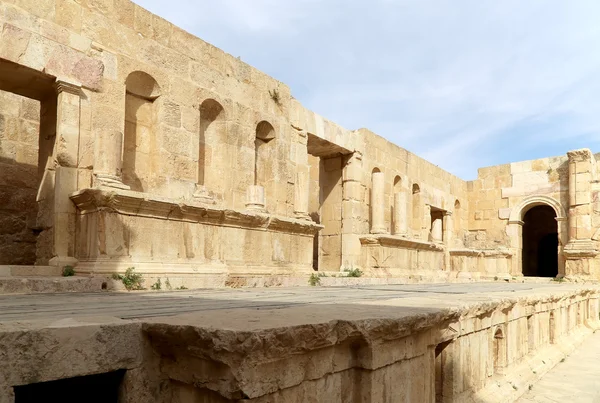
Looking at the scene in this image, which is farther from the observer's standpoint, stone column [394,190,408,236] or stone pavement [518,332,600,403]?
stone column [394,190,408,236]

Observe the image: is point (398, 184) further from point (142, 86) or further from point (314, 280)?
point (142, 86)

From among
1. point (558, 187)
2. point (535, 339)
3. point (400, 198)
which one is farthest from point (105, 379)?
point (558, 187)

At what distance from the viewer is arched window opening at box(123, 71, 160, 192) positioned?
7.70m

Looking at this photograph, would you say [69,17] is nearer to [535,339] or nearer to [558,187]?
[535,339]

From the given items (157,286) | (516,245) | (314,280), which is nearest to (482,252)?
(516,245)

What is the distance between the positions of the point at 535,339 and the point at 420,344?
15.3 feet

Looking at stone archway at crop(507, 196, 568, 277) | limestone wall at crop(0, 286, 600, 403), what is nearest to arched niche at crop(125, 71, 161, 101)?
limestone wall at crop(0, 286, 600, 403)

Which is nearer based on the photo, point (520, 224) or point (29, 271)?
point (29, 271)

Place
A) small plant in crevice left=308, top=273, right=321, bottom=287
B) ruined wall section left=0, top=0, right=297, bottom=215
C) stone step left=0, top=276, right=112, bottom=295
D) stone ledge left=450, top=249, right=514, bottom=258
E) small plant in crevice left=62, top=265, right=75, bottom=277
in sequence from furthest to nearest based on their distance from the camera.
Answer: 1. stone ledge left=450, top=249, right=514, bottom=258
2. small plant in crevice left=308, top=273, right=321, bottom=287
3. ruined wall section left=0, top=0, right=297, bottom=215
4. small plant in crevice left=62, top=265, right=75, bottom=277
5. stone step left=0, top=276, right=112, bottom=295

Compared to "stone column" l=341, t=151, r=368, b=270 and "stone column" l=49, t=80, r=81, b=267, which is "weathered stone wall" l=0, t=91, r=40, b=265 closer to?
"stone column" l=49, t=80, r=81, b=267

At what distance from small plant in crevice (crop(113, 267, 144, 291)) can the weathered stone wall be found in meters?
3.77

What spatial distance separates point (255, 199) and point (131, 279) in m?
2.98

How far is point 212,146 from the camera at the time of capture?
9.05 metres

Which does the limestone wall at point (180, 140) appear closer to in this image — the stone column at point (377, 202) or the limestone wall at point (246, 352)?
the stone column at point (377, 202)
